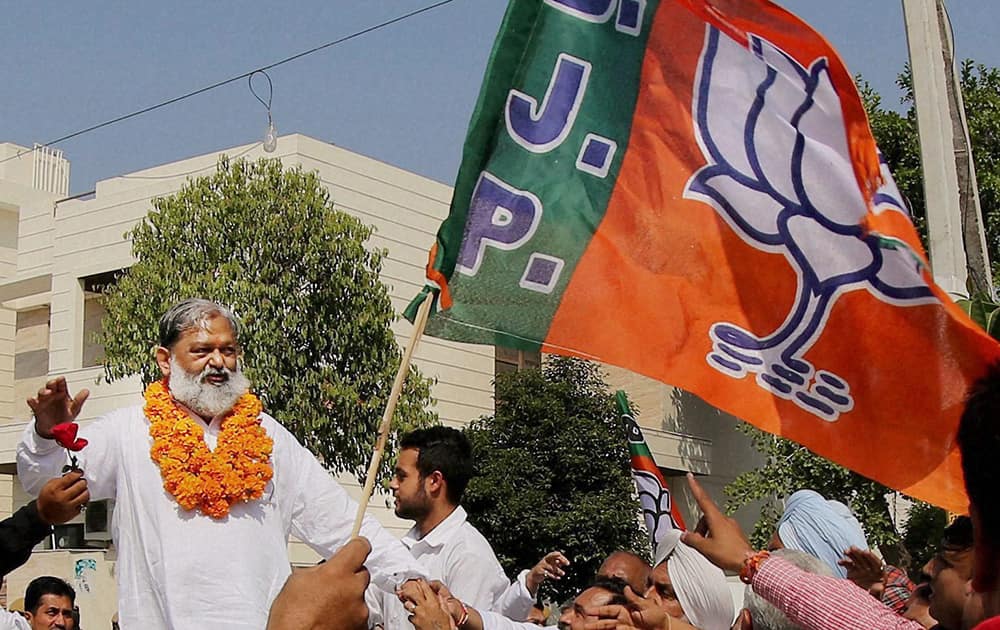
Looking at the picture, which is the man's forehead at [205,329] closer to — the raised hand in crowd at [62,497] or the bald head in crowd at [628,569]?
the raised hand in crowd at [62,497]

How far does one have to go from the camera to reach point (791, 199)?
4.73 metres

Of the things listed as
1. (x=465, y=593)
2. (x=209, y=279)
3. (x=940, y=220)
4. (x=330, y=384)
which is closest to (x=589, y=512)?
(x=330, y=384)

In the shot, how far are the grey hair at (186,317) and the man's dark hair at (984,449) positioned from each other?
3211 mm

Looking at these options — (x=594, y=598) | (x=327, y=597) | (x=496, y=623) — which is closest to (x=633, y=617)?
(x=594, y=598)

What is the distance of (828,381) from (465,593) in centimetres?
177

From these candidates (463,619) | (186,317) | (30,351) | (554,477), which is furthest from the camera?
(30,351)

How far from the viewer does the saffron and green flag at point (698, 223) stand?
4.57 meters

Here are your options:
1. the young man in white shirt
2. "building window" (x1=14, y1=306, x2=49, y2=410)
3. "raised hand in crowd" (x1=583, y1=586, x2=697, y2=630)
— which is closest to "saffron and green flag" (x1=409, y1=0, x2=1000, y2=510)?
"raised hand in crowd" (x1=583, y1=586, x2=697, y2=630)

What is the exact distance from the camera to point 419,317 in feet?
14.1

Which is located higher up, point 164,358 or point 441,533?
point 164,358

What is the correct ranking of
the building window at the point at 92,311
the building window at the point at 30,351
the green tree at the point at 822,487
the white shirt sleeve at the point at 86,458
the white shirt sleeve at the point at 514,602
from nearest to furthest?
1. the white shirt sleeve at the point at 86,458
2. the white shirt sleeve at the point at 514,602
3. the green tree at the point at 822,487
4. the building window at the point at 92,311
5. the building window at the point at 30,351

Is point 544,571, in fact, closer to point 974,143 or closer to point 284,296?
point 284,296

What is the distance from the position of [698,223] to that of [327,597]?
7.04ft

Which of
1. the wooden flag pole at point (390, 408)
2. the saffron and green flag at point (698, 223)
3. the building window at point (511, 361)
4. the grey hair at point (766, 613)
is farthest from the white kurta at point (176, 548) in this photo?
the building window at point (511, 361)
